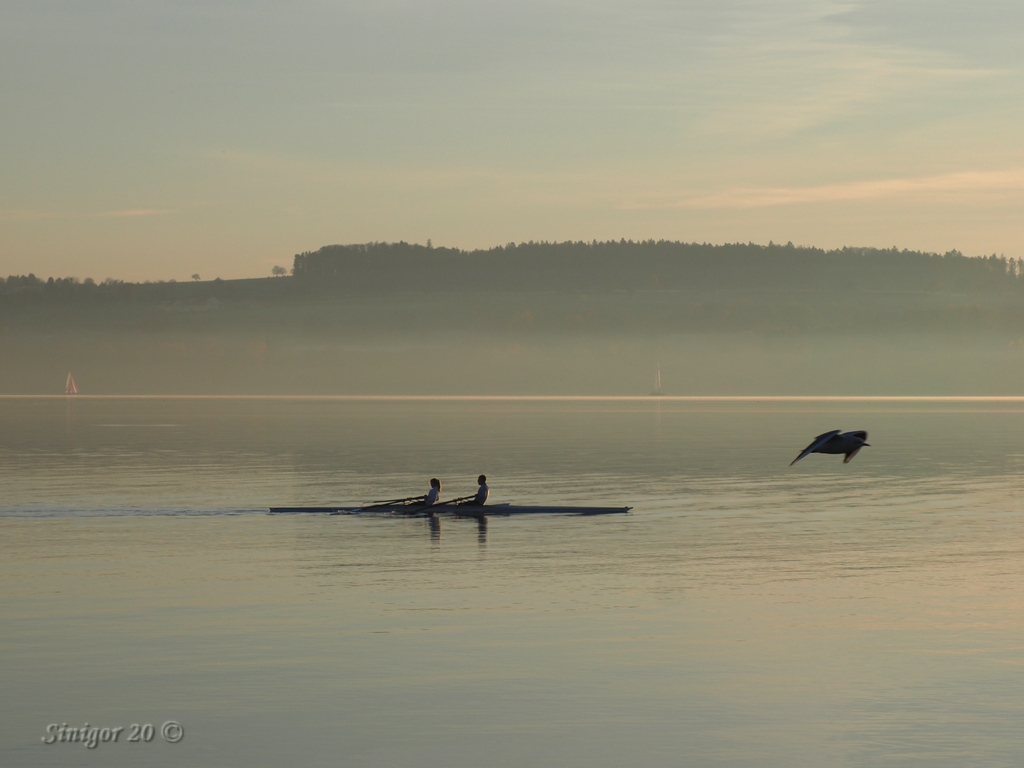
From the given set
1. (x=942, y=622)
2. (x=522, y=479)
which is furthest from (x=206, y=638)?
(x=522, y=479)

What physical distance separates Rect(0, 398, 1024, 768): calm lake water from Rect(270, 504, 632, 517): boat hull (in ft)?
3.03

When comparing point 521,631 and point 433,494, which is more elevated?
point 433,494

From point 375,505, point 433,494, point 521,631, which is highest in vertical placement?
point 433,494

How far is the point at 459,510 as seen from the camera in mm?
63500

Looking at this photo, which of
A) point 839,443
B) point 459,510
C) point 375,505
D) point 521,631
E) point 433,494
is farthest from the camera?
point 375,505

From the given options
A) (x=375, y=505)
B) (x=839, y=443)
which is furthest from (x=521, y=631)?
(x=375, y=505)

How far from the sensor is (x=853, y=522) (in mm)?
66688

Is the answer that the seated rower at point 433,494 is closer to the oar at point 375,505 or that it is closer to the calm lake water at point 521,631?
the oar at point 375,505

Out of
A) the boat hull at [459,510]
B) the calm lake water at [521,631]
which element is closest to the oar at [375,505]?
the boat hull at [459,510]

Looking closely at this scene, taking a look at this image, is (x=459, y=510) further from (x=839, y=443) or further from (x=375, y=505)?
(x=839, y=443)

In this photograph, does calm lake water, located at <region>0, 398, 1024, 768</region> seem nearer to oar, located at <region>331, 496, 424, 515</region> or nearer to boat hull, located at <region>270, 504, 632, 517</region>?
boat hull, located at <region>270, 504, 632, 517</region>

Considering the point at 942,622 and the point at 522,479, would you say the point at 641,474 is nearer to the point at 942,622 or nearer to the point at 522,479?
the point at 522,479

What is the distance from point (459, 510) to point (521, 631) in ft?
86.2

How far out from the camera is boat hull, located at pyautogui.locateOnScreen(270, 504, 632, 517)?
209 ft
